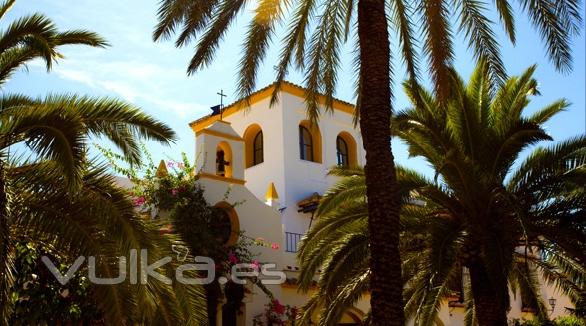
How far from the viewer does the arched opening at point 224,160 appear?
54.5 feet

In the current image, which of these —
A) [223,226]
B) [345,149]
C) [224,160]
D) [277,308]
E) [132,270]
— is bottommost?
[277,308]

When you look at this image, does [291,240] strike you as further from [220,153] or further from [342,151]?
[342,151]

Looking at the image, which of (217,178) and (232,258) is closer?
(232,258)

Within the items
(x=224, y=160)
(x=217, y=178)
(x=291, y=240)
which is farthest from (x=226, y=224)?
(x=291, y=240)

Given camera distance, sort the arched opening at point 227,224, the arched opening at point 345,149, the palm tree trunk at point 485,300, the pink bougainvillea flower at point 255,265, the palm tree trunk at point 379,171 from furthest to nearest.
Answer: the arched opening at point 345,149 → the arched opening at point 227,224 → the pink bougainvillea flower at point 255,265 → the palm tree trunk at point 485,300 → the palm tree trunk at point 379,171

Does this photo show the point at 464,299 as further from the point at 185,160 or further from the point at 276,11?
the point at 276,11

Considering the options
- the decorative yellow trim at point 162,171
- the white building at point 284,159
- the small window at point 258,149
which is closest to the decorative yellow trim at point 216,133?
the white building at point 284,159

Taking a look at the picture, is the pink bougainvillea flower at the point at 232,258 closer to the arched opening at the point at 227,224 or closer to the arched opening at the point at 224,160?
the arched opening at the point at 227,224

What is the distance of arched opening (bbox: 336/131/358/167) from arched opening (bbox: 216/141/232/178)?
6.65 metres

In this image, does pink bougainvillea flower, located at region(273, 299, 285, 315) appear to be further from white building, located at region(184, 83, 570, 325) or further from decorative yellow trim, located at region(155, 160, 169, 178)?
decorative yellow trim, located at region(155, 160, 169, 178)

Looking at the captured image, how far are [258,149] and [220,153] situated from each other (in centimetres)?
562

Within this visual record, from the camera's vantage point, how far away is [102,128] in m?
9.15

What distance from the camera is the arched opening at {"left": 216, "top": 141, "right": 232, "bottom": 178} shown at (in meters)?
16.6

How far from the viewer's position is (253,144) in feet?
74.8
